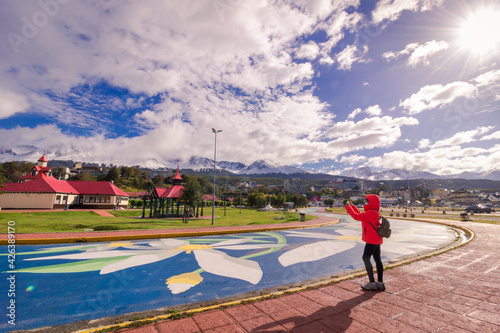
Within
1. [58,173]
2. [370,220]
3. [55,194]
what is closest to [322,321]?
[370,220]

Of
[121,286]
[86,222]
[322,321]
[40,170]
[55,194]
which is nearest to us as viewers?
[322,321]

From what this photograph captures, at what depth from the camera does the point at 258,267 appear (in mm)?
6688

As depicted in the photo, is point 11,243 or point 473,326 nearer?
point 473,326

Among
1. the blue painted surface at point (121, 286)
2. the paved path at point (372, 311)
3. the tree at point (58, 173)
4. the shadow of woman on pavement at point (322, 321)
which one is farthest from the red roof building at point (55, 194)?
the tree at point (58, 173)

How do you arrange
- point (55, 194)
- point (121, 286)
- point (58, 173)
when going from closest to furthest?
point (121, 286) < point (55, 194) < point (58, 173)

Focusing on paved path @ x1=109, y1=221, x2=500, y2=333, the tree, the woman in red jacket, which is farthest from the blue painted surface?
the tree

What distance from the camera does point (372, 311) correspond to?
12.7 feet

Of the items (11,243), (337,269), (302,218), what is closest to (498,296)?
(337,269)

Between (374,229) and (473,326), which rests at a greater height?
(374,229)

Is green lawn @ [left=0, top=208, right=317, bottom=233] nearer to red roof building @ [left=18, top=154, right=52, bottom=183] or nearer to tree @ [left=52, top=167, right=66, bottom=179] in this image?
red roof building @ [left=18, top=154, right=52, bottom=183]

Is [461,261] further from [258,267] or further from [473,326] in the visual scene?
[258,267]

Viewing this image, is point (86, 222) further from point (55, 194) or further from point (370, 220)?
point (55, 194)

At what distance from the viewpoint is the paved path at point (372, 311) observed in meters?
3.32

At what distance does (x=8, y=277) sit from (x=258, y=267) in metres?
6.28
